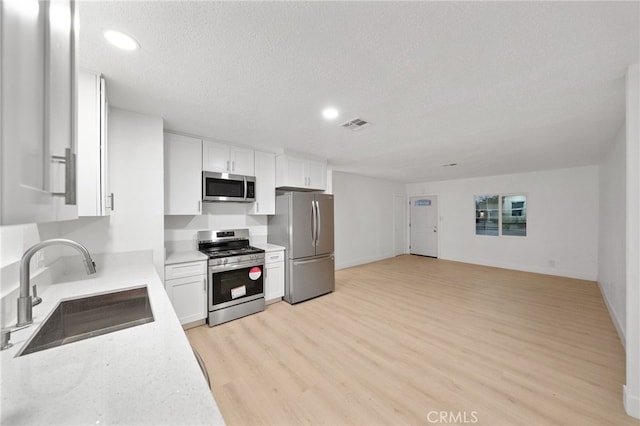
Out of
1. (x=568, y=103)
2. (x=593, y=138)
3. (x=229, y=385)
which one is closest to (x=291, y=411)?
(x=229, y=385)

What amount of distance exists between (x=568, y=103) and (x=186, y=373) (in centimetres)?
337

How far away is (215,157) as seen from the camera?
3.26m

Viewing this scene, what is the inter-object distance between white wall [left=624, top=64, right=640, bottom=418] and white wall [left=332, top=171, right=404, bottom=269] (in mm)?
4534

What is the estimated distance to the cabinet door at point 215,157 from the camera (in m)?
3.18

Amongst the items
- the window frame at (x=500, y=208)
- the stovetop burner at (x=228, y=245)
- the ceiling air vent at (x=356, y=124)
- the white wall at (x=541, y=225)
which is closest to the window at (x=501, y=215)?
the window frame at (x=500, y=208)

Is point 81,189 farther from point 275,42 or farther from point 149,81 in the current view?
point 275,42

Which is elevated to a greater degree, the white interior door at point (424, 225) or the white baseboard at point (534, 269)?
the white interior door at point (424, 225)

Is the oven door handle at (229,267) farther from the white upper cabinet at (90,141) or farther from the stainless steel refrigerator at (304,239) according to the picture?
the white upper cabinet at (90,141)

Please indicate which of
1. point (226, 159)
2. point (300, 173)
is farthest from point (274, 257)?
point (226, 159)

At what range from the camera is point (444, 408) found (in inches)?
67.9

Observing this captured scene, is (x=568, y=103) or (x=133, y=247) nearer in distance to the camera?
(x=568, y=103)

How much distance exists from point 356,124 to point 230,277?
2.41 metres

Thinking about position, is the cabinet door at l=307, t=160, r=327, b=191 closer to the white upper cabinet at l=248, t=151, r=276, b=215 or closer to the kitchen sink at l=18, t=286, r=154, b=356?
the white upper cabinet at l=248, t=151, r=276, b=215

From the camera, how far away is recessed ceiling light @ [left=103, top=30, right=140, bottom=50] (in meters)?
1.35
